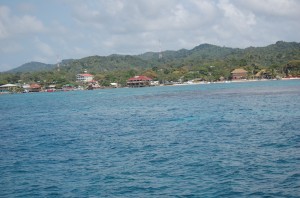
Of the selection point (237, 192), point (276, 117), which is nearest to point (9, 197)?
point (237, 192)

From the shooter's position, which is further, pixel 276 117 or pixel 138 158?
pixel 276 117

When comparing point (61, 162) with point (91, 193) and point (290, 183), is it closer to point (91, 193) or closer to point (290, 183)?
point (91, 193)

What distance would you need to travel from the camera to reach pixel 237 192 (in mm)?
17484

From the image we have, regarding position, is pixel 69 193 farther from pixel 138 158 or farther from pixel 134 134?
pixel 134 134

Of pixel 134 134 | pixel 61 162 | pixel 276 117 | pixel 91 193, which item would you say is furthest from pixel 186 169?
pixel 276 117

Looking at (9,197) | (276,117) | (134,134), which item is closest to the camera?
(9,197)

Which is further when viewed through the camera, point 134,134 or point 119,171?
point 134,134

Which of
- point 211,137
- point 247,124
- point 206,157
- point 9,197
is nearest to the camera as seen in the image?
point 9,197

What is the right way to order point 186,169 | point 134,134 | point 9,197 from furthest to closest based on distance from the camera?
point 134,134 < point 186,169 < point 9,197

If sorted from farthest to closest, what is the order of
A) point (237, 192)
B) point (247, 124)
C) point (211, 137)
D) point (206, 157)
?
point (247, 124) < point (211, 137) < point (206, 157) < point (237, 192)

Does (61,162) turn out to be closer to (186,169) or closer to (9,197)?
(9,197)

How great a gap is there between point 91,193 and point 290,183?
973 centimetres

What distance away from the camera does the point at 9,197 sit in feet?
61.4

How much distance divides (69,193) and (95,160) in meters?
6.73
